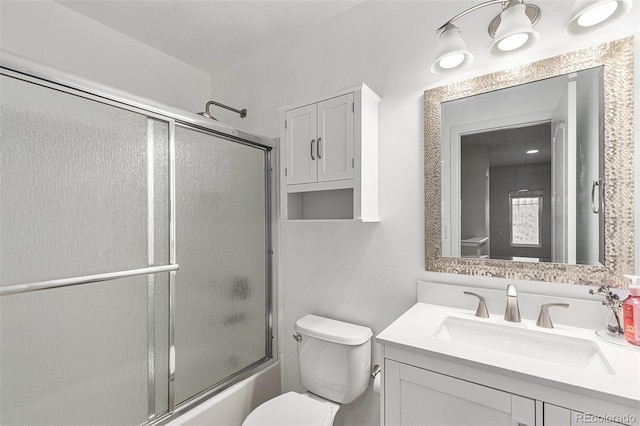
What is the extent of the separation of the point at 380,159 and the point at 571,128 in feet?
2.41

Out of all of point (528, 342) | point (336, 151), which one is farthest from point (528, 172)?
point (336, 151)

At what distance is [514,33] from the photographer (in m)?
0.95

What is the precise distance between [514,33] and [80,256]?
170cm

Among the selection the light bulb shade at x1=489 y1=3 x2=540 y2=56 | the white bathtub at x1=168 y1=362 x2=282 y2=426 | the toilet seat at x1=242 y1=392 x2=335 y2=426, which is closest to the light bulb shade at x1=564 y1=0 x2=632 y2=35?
the light bulb shade at x1=489 y1=3 x2=540 y2=56

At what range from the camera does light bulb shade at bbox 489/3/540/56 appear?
3.13ft

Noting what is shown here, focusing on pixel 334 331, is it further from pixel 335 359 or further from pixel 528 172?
pixel 528 172

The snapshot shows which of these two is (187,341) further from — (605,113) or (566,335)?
(605,113)

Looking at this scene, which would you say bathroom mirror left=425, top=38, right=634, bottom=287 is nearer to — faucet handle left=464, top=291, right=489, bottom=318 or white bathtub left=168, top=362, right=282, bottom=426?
faucet handle left=464, top=291, right=489, bottom=318

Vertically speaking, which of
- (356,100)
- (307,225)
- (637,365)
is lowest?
(637,365)

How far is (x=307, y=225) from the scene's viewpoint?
177 cm

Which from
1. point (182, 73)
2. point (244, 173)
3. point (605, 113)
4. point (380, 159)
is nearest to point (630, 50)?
point (605, 113)

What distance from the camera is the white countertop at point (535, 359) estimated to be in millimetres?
689

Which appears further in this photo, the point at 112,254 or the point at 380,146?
the point at 380,146

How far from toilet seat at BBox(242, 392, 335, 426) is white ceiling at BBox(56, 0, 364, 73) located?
203 cm
